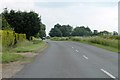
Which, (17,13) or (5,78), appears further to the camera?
(17,13)

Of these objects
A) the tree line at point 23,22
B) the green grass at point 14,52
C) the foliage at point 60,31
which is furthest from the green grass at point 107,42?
the foliage at point 60,31

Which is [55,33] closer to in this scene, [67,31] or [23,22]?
[67,31]

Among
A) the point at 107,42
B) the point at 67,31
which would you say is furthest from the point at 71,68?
the point at 67,31

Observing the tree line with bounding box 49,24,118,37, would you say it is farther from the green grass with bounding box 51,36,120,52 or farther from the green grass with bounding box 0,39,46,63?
the green grass with bounding box 0,39,46,63

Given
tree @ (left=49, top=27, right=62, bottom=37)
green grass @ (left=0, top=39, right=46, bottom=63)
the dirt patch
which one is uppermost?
tree @ (left=49, top=27, right=62, bottom=37)

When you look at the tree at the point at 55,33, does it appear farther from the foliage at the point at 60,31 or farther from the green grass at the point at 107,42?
the green grass at the point at 107,42

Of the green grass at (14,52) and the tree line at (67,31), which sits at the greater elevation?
the tree line at (67,31)

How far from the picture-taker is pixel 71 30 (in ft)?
614

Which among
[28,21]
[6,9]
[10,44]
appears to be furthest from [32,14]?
[10,44]

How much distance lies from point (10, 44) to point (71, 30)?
152 metres

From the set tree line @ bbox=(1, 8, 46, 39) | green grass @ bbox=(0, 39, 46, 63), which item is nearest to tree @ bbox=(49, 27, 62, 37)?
tree line @ bbox=(1, 8, 46, 39)

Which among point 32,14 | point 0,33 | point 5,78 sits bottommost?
point 5,78

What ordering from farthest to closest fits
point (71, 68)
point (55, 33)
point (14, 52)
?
point (55, 33)
point (14, 52)
point (71, 68)

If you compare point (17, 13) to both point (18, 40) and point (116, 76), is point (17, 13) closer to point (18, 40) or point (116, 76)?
point (18, 40)
